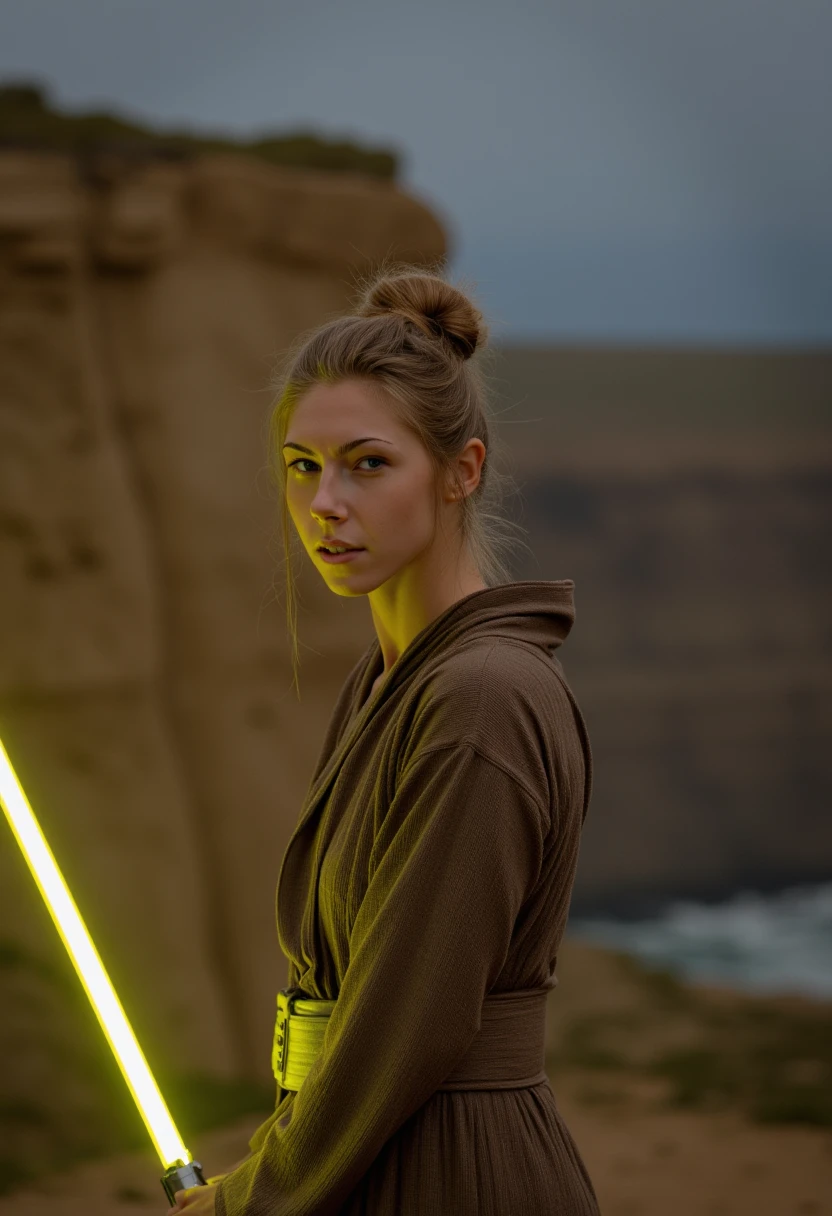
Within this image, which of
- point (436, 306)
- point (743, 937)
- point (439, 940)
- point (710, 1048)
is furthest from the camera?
point (743, 937)

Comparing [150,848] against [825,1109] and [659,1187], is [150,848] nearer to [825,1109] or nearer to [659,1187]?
[659,1187]

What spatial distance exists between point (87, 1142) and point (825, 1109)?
2.82 m

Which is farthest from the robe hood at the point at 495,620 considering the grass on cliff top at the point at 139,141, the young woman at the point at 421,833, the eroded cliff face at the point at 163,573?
the grass on cliff top at the point at 139,141

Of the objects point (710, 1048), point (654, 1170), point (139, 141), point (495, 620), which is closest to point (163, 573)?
point (139, 141)

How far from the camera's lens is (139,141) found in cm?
553

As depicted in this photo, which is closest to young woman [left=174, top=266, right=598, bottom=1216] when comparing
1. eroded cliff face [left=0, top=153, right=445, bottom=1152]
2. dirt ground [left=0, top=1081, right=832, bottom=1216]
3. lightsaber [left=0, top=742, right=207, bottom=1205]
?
lightsaber [left=0, top=742, right=207, bottom=1205]

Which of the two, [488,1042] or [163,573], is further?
[163,573]

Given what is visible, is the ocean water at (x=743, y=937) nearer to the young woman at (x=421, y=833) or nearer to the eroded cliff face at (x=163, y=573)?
the eroded cliff face at (x=163, y=573)

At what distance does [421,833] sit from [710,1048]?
5976mm

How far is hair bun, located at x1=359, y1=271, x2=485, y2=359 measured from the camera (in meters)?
1.38

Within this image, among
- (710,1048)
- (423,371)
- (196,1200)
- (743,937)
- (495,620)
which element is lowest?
(743,937)

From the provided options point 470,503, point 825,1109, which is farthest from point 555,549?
point 470,503

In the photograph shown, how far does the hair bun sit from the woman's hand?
0.78m

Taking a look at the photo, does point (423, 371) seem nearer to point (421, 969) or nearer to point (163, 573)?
point (421, 969)
